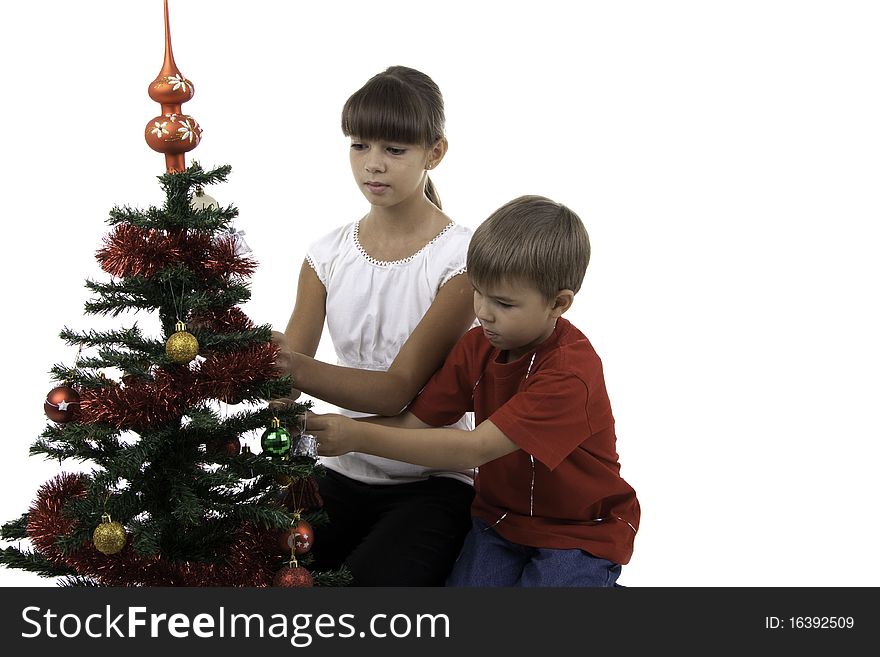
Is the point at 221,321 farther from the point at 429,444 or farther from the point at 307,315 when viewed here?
the point at 307,315

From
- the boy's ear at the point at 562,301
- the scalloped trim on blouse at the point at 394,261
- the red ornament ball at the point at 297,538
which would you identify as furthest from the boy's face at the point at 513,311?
the red ornament ball at the point at 297,538

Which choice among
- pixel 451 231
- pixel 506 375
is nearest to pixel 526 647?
pixel 506 375

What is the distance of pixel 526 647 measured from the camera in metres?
1.92

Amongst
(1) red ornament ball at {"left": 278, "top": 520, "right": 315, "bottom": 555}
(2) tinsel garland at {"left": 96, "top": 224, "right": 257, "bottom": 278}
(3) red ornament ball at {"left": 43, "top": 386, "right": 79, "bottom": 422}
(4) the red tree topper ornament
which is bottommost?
(1) red ornament ball at {"left": 278, "top": 520, "right": 315, "bottom": 555}

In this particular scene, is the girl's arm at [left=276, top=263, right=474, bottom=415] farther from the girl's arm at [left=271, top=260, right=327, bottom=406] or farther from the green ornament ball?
the green ornament ball

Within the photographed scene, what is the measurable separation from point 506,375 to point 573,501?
0.27m

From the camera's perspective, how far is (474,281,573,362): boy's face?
6.82 feet

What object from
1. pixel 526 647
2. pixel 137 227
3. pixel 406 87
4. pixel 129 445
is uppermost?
pixel 406 87

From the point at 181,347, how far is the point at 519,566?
810 mm

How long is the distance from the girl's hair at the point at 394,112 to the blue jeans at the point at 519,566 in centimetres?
78

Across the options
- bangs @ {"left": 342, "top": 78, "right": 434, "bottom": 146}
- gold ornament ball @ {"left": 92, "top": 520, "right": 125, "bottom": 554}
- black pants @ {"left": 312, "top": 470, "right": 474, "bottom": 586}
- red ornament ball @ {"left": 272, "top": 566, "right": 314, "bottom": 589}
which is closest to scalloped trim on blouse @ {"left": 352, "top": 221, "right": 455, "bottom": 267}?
bangs @ {"left": 342, "top": 78, "right": 434, "bottom": 146}

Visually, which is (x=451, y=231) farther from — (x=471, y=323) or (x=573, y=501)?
(x=573, y=501)

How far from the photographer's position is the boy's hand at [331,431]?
1998 millimetres

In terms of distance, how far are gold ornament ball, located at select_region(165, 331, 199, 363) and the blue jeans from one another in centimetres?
72
